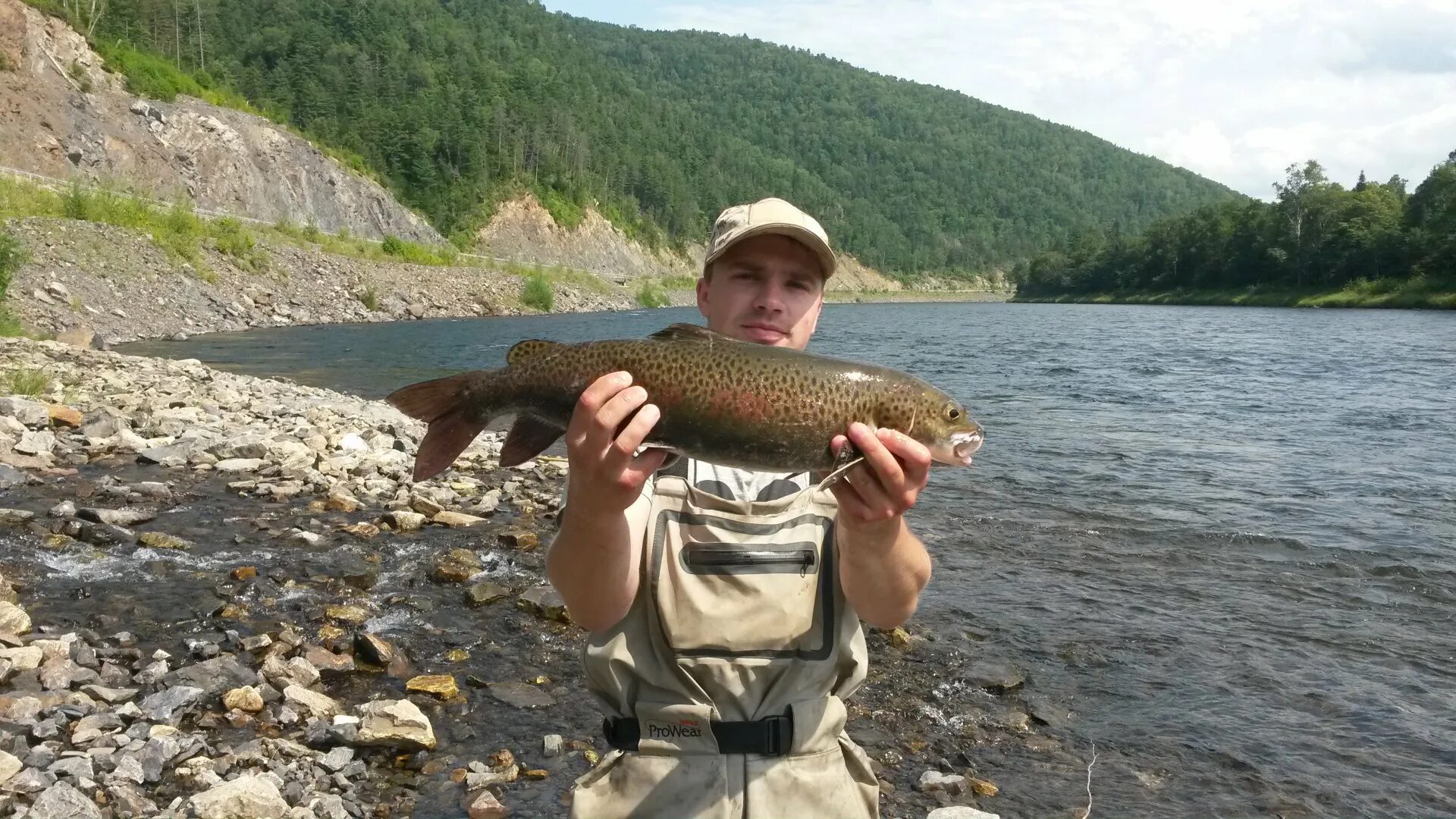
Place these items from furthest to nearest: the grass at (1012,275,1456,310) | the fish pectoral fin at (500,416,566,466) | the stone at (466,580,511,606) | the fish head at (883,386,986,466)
Result: the grass at (1012,275,1456,310), the stone at (466,580,511,606), the fish pectoral fin at (500,416,566,466), the fish head at (883,386,986,466)

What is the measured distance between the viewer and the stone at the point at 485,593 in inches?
293

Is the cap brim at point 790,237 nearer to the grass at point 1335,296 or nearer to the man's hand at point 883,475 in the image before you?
the man's hand at point 883,475

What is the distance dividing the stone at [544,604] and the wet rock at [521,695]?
1.04 meters

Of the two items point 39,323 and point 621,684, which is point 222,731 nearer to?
point 621,684

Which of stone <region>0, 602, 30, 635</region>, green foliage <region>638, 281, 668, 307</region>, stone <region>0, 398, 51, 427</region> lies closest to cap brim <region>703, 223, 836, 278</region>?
stone <region>0, 602, 30, 635</region>

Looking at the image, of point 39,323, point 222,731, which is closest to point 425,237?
point 39,323

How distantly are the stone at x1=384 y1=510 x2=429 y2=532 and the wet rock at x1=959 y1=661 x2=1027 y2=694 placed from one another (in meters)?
5.27

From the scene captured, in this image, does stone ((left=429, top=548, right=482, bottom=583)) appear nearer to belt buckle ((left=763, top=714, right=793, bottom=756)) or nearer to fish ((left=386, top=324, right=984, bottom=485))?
fish ((left=386, top=324, right=984, bottom=485))

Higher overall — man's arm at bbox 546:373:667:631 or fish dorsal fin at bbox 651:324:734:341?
fish dorsal fin at bbox 651:324:734:341

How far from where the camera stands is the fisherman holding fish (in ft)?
8.95

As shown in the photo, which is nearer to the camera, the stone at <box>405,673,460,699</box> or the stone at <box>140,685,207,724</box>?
the stone at <box>140,685,207,724</box>

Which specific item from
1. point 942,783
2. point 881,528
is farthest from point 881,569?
point 942,783

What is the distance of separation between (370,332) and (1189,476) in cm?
3058

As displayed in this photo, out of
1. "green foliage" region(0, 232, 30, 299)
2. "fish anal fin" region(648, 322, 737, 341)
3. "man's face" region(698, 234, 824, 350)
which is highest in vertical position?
"man's face" region(698, 234, 824, 350)
